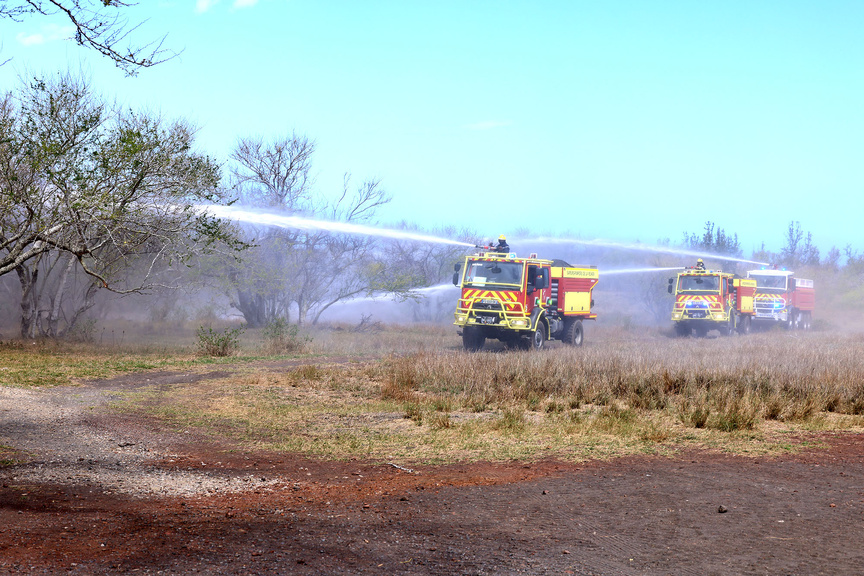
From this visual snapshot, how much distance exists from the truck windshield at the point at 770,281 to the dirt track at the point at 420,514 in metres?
29.9

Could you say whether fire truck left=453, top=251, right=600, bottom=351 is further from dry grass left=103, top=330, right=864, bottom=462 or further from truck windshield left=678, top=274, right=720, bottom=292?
truck windshield left=678, top=274, right=720, bottom=292

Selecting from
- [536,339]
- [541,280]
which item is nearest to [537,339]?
[536,339]

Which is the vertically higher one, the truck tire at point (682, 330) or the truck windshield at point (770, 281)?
the truck windshield at point (770, 281)

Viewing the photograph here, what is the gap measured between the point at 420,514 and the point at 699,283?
2660 centimetres

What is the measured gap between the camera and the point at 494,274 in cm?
2092

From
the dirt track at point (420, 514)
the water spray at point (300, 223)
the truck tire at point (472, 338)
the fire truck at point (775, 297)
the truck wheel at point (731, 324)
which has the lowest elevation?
the dirt track at point (420, 514)

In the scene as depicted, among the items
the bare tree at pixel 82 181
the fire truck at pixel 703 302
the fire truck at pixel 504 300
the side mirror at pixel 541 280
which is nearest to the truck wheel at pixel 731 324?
the fire truck at pixel 703 302

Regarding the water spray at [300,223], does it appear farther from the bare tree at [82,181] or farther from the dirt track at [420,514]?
the dirt track at [420,514]

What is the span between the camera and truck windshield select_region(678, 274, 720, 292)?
29.9 metres

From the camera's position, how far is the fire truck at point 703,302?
29.8 metres

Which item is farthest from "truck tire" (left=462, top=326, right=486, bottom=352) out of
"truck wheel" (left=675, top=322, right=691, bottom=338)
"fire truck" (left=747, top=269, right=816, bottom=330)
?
"fire truck" (left=747, top=269, right=816, bottom=330)

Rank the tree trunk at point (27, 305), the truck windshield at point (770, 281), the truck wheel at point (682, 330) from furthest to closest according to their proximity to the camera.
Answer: the truck windshield at point (770, 281) < the truck wheel at point (682, 330) < the tree trunk at point (27, 305)

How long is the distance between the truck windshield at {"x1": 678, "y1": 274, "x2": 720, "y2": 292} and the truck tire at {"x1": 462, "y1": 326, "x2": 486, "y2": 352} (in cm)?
1240

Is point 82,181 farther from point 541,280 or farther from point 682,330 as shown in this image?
point 682,330
